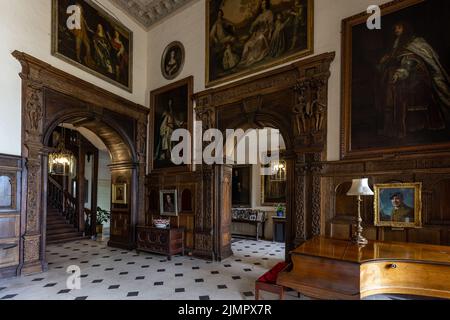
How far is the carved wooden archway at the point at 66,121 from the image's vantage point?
5.55 m

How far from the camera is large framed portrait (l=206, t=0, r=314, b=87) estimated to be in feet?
19.2

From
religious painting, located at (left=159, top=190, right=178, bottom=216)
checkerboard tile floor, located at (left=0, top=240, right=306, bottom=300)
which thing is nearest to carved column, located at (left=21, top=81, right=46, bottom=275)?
checkerboard tile floor, located at (left=0, top=240, right=306, bottom=300)

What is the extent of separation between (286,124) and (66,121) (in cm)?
601

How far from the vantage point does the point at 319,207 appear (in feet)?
16.7

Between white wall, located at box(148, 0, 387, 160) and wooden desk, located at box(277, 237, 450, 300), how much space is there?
247 centimetres

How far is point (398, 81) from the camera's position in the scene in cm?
449

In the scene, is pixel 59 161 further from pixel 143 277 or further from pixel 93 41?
pixel 143 277

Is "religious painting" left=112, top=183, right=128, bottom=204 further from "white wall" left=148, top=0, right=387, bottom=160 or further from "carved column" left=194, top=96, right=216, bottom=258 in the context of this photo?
"white wall" left=148, top=0, right=387, bottom=160

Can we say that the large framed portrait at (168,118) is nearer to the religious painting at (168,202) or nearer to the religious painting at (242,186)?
the religious painting at (168,202)

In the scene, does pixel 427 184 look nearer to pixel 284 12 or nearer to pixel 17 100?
pixel 284 12

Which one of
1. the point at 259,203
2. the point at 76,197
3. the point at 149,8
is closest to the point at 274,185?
the point at 259,203

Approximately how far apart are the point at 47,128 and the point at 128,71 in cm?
359

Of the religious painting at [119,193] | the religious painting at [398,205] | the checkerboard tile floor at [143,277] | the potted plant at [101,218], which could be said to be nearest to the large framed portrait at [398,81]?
the religious painting at [398,205]

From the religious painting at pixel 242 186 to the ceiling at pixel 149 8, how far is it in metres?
6.82
